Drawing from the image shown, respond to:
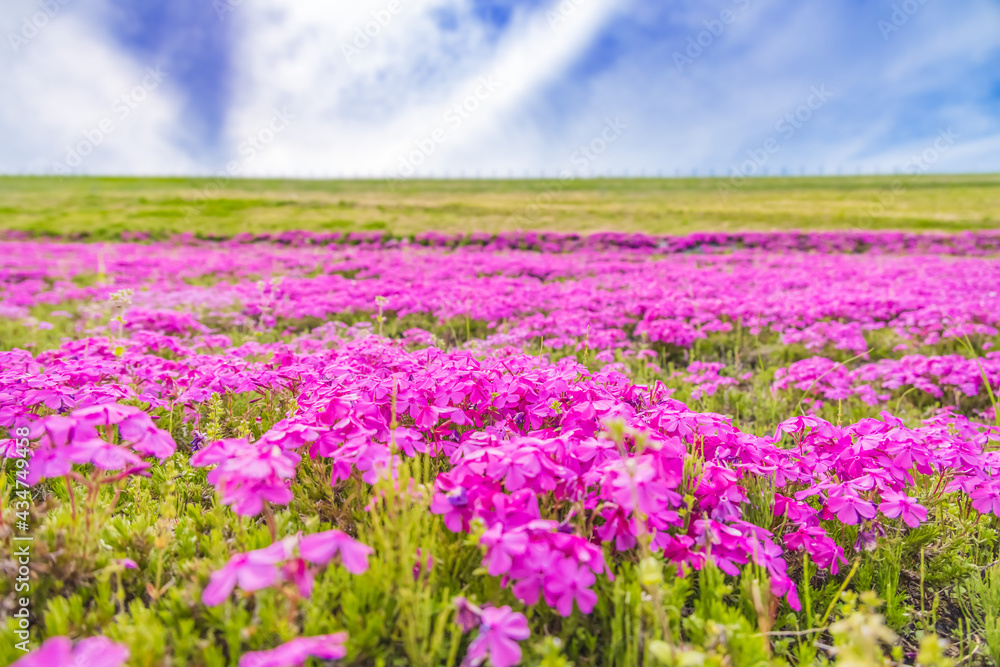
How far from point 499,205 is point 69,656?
46.7m

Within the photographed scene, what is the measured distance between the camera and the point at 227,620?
1527 millimetres

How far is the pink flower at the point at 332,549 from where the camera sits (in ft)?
4.20

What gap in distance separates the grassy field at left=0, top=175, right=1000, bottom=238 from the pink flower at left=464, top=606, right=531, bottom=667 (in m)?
29.3

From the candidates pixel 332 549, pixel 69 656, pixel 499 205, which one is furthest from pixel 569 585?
pixel 499 205

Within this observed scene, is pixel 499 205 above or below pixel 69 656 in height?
above

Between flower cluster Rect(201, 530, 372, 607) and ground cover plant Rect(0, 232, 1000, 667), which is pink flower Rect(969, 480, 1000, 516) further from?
flower cluster Rect(201, 530, 372, 607)

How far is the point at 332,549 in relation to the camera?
1316mm

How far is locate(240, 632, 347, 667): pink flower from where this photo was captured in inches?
42.6

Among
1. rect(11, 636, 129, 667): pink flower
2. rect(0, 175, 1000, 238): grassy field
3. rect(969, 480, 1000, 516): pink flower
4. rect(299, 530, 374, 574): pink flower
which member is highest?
rect(0, 175, 1000, 238): grassy field

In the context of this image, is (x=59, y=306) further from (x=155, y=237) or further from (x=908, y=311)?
(x=155, y=237)

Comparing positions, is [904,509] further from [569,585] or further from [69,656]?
[69,656]

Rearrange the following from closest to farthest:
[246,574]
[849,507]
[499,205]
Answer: [246,574] < [849,507] < [499,205]

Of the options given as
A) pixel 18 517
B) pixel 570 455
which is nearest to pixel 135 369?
pixel 18 517

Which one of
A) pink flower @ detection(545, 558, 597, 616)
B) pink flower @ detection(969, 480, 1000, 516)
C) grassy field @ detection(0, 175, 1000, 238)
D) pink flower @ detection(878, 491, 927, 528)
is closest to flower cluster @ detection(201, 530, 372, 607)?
pink flower @ detection(545, 558, 597, 616)
